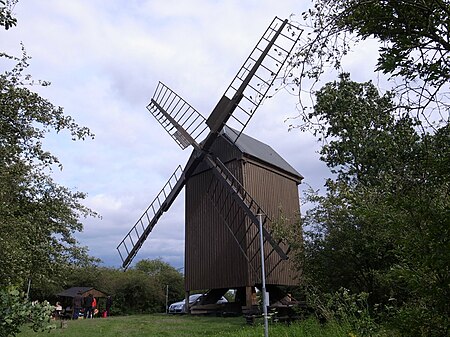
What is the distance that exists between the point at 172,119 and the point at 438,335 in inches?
721

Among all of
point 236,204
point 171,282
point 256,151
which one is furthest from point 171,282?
point 236,204

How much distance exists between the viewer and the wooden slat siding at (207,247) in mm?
17141

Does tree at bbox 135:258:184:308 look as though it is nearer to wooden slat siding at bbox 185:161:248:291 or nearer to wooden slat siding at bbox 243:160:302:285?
wooden slat siding at bbox 185:161:248:291

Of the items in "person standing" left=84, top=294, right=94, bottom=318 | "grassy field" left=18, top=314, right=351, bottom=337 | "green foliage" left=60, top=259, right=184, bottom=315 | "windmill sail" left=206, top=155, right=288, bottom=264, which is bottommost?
"grassy field" left=18, top=314, right=351, bottom=337

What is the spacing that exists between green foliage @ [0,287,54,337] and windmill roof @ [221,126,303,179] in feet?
43.5

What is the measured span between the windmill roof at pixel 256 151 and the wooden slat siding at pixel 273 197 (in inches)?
15.3

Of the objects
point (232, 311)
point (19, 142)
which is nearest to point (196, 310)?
point (232, 311)

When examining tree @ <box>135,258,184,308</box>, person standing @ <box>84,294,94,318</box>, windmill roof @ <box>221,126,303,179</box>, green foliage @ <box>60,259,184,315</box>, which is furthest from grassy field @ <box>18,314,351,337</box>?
tree @ <box>135,258,184,308</box>

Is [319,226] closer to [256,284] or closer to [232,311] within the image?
[256,284]

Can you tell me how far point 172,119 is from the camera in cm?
2064

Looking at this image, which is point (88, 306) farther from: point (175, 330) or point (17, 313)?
point (17, 313)

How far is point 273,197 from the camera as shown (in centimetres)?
1892

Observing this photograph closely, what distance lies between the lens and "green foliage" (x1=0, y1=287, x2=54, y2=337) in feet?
14.1

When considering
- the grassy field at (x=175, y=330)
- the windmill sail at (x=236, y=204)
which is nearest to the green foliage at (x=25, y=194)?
the grassy field at (x=175, y=330)
